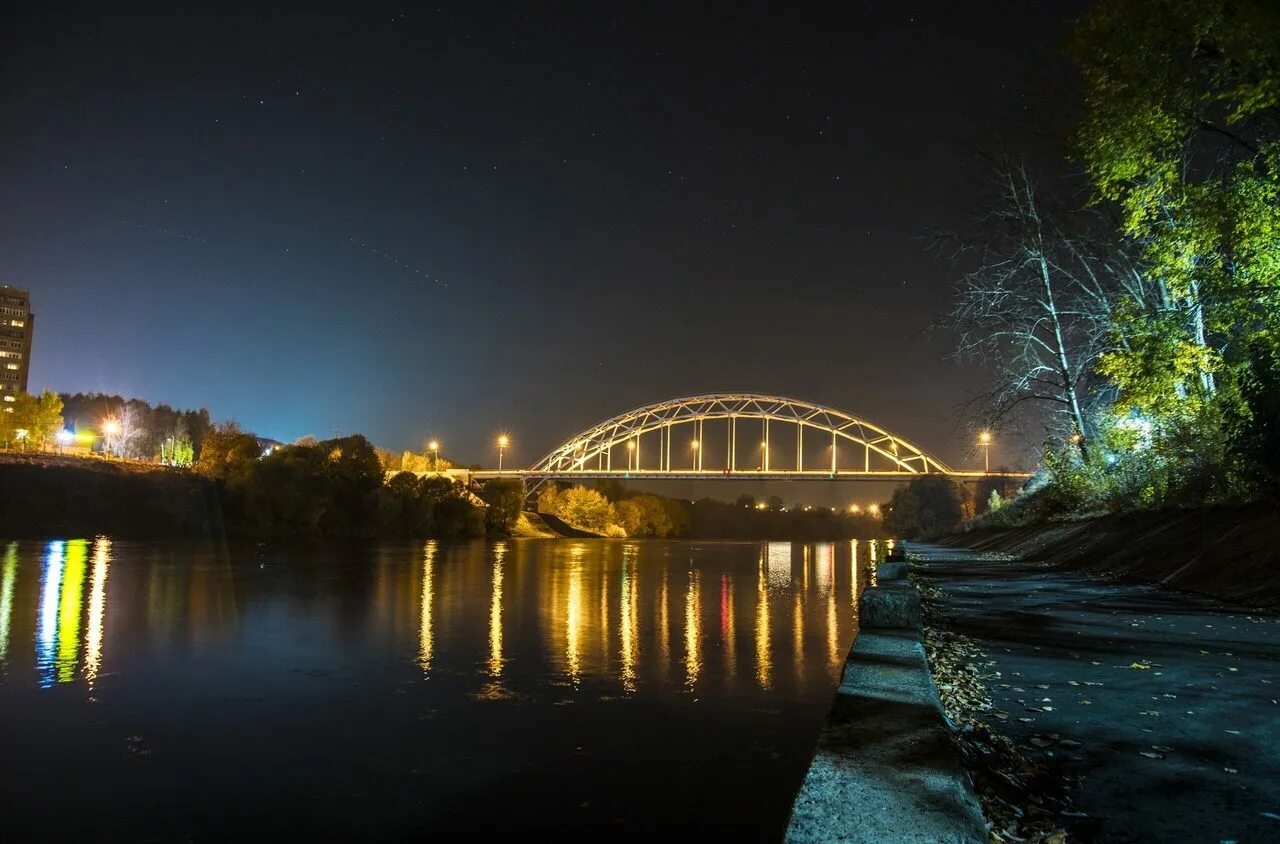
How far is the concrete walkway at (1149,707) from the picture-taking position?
11.4 ft

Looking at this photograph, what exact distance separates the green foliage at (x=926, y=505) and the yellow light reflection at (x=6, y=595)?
290ft

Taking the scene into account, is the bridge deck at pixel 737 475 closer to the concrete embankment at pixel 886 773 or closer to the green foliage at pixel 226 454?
the green foliage at pixel 226 454

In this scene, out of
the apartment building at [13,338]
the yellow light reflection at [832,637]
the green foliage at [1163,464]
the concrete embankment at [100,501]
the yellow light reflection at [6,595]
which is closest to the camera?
the yellow light reflection at [832,637]

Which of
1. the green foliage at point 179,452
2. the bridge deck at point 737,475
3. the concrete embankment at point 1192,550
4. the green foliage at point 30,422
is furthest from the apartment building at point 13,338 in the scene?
the concrete embankment at point 1192,550

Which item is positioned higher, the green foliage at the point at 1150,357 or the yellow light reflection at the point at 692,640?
the green foliage at the point at 1150,357

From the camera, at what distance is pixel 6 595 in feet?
55.7

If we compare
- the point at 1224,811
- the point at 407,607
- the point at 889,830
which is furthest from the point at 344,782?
the point at 407,607

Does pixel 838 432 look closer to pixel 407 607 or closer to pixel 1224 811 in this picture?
pixel 407 607

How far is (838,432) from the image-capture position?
12900 cm

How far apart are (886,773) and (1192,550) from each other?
488 inches

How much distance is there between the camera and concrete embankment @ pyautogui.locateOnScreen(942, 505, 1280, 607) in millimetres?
10242

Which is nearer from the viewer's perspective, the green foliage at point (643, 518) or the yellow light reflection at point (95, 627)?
the yellow light reflection at point (95, 627)

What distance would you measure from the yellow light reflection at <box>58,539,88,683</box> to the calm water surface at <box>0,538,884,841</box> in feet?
0.21

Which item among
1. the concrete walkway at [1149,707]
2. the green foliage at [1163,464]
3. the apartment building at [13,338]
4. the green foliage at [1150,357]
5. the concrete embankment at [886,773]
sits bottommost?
the concrete walkway at [1149,707]
